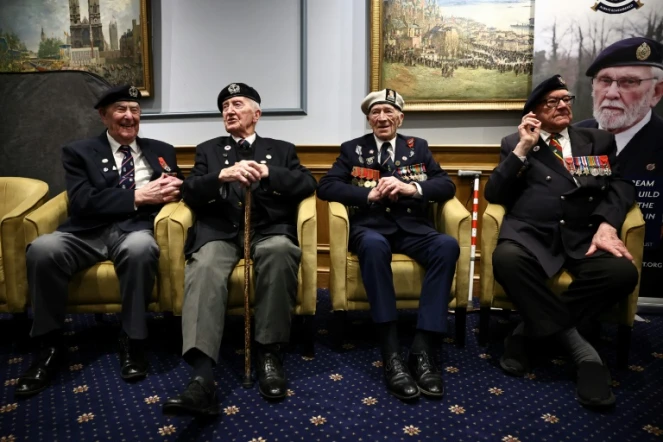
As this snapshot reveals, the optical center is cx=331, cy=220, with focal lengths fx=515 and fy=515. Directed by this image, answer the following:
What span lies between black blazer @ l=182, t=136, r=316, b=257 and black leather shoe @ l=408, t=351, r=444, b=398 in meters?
0.77

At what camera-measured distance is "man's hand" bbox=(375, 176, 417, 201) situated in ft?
8.05

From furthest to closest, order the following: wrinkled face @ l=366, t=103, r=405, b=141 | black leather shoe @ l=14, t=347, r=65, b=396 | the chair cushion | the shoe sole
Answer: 1. wrinkled face @ l=366, t=103, r=405, b=141
2. the chair cushion
3. black leather shoe @ l=14, t=347, r=65, b=396
4. the shoe sole

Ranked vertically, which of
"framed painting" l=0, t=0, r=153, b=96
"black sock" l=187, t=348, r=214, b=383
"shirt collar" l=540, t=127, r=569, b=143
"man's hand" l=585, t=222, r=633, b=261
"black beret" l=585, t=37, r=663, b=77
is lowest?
"black sock" l=187, t=348, r=214, b=383

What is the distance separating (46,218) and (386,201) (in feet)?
5.34

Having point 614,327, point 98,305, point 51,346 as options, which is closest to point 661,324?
point 614,327

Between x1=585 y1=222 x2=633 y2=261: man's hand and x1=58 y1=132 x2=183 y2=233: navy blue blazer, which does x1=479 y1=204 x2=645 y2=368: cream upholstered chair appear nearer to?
x1=585 y1=222 x2=633 y2=261: man's hand

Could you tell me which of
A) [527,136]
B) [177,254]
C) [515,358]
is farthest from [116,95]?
[515,358]

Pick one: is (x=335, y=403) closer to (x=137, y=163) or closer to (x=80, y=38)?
(x=137, y=163)

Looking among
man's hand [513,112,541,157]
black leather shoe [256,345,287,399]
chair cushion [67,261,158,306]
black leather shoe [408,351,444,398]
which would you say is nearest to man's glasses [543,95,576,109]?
man's hand [513,112,541,157]

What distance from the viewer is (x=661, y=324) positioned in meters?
2.87

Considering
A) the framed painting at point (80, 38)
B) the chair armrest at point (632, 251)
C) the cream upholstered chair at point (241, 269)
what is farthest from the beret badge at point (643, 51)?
the framed painting at point (80, 38)

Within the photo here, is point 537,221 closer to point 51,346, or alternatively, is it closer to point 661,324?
point 661,324

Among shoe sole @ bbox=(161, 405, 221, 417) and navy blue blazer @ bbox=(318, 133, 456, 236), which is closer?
shoe sole @ bbox=(161, 405, 221, 417)

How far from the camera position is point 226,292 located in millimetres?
2211
